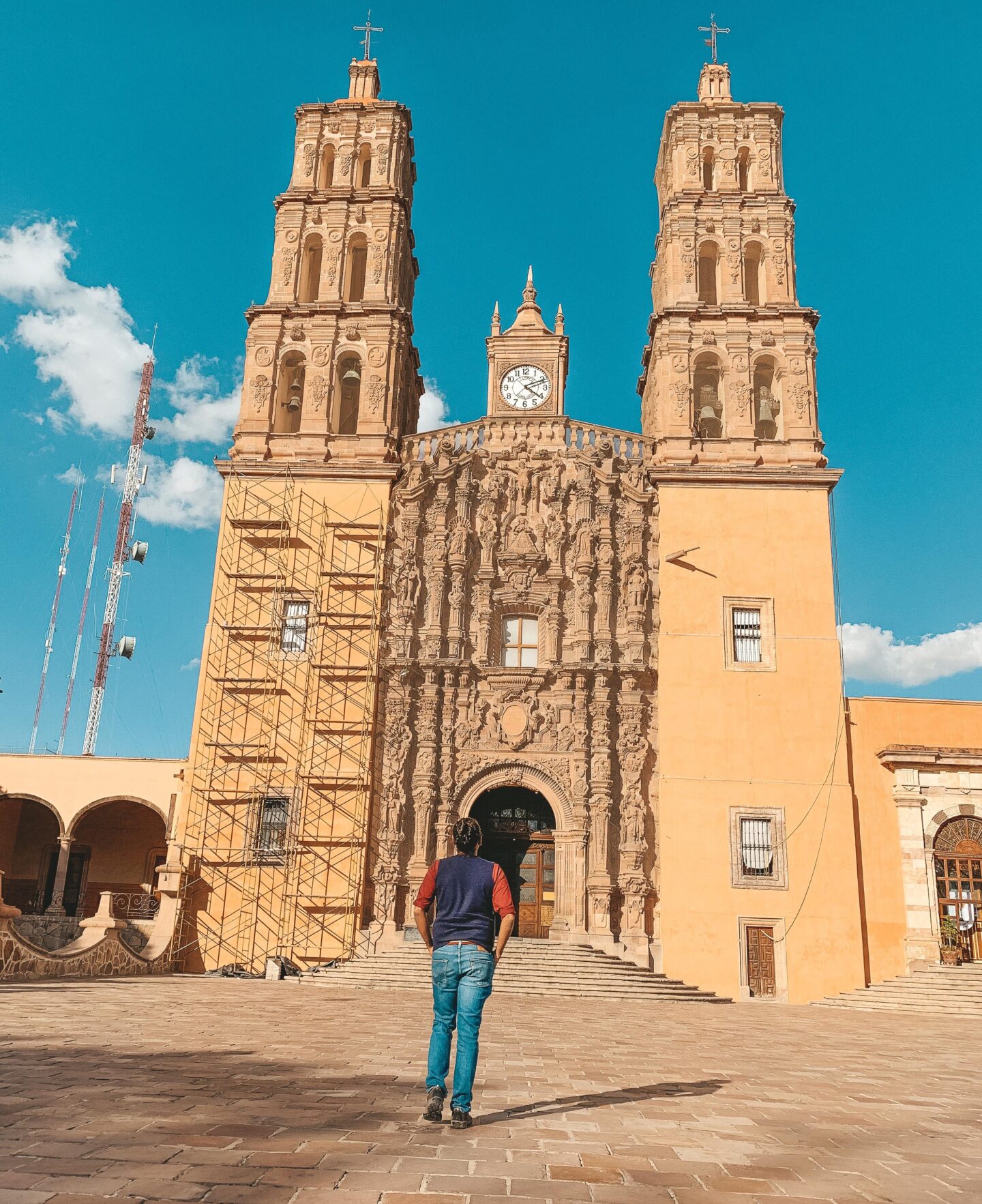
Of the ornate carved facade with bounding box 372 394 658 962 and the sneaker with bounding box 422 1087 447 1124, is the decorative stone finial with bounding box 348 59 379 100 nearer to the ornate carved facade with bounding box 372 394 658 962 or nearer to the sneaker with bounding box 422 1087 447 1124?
the ornate carved facade with bounding box 372 394 658 962

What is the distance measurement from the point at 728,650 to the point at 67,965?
15.2m

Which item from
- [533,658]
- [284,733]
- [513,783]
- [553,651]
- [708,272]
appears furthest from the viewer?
[708,272]

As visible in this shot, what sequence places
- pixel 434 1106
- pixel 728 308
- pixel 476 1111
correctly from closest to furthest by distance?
pixel 434 1106 < pixel 476 1111 < pixel 728 308

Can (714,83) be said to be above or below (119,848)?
above

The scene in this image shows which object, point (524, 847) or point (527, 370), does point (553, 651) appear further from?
point (527, 370)

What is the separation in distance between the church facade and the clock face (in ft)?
1.99

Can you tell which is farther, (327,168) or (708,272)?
(327,168)

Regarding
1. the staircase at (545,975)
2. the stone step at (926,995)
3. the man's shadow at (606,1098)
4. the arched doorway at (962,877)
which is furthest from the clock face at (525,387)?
the man's shadow at (606,1098)

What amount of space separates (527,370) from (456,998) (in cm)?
2439

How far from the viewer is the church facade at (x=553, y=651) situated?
21422mm

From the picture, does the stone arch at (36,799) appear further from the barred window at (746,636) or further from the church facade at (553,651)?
the barred window at (746,636)

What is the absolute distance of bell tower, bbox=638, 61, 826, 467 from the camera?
2497 centimetres

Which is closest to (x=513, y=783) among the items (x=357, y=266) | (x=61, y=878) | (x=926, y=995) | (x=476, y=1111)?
(x=926, y=995)

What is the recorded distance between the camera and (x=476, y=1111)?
627 centimetres
